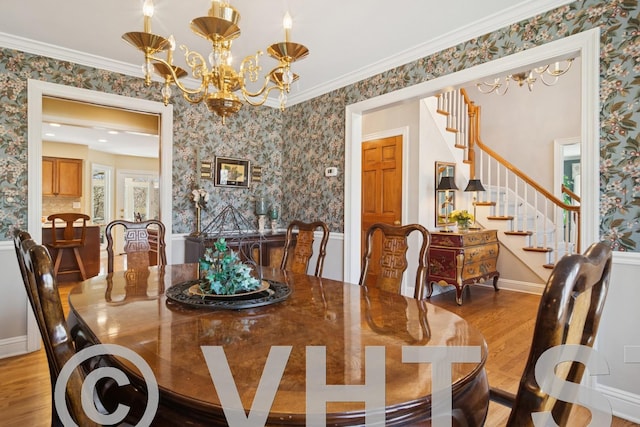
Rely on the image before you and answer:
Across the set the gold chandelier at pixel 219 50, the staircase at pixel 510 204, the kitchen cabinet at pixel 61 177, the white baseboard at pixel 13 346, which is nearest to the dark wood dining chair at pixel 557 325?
the gold chandelier at pixel 219 50

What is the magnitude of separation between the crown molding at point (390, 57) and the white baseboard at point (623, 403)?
2.37 metres

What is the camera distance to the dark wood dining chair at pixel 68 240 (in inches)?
208

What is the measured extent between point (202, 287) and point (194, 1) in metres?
1.93

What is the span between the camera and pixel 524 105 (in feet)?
18.9

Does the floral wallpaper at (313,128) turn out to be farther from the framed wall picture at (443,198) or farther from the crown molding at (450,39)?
the framed wall picture at (443,198)

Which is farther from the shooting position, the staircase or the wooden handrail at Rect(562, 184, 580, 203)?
the wooden handrail at Rect(562, 184, 580, 203)

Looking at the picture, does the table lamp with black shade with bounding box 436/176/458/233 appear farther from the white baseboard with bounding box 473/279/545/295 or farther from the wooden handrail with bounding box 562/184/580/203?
the wooden handrail with bounding box 562/184/580/203

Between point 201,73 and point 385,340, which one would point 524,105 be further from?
point 385,340

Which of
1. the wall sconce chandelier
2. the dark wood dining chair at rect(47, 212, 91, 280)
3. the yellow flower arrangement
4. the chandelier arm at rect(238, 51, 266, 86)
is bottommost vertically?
the dark wood dining chair at rect(47, 212, 91, 280)

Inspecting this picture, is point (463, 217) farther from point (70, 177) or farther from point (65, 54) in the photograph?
point (70, 177)

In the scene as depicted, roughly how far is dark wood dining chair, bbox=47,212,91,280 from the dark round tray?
468cm

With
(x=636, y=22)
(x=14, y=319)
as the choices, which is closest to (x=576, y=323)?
(x=636, y=22)

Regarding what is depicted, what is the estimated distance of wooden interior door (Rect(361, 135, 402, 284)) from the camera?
4.82 meters

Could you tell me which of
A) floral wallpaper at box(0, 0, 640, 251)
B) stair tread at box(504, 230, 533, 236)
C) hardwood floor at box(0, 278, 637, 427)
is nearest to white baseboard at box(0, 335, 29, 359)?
hardwood floor at box(0, 278, 637, 427)
